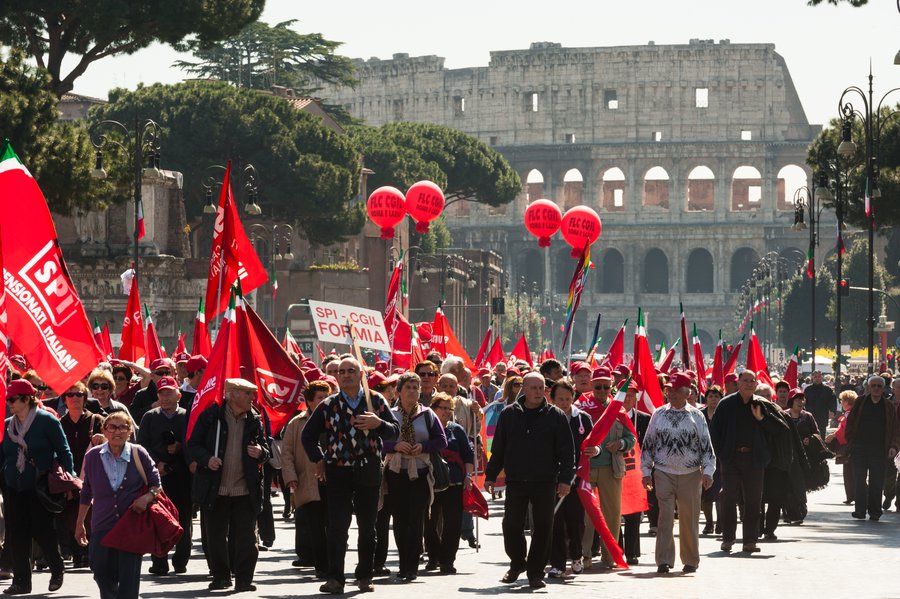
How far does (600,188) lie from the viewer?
4862 inches

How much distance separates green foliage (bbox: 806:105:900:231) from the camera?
3438 centimetres

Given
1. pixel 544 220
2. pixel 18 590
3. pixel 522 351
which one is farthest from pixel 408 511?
pixel 544 220

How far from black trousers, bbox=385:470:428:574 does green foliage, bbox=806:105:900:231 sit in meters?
23.0

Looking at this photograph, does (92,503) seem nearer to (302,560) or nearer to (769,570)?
(302,560)

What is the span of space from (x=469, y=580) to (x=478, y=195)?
7454cm

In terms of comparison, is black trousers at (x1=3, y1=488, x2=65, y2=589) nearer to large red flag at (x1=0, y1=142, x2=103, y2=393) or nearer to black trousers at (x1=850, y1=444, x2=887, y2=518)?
large red flag at (x1=0, y1=142, x2=103, y2=393)

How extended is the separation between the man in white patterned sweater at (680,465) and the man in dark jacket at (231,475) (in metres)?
2.80

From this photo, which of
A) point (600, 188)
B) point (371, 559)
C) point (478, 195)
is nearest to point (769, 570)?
point (371, 559)

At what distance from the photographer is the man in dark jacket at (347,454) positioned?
11.0 metres

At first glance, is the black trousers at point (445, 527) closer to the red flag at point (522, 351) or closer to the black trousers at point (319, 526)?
the black trousers at point (319, 526)

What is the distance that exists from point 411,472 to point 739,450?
3.16 meters

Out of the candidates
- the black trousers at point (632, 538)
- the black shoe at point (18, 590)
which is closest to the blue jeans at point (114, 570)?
the black shoe at point (18, 590)

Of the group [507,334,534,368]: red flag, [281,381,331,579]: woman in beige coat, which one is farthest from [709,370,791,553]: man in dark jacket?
[507,334,534,368]: red flag

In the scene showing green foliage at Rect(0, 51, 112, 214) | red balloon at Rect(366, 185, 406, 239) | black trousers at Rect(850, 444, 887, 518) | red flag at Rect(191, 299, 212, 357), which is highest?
green foliage at Rect(0, 51, 112, 214)
